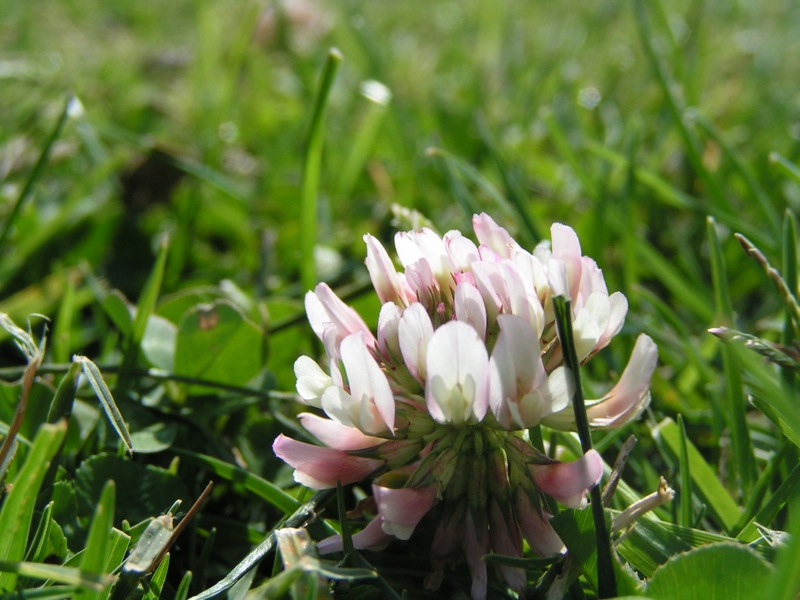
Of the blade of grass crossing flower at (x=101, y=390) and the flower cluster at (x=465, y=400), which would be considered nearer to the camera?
the flower cluster at (x=465, y=400)

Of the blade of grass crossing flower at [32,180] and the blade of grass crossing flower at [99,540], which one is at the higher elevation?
the blade of grass crossing flower at [99,540]

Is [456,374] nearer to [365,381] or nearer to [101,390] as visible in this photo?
[365,381]

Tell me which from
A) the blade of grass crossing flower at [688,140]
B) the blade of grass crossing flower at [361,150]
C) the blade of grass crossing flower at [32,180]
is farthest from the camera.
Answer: the blade of grass crossing flower at [361,150]

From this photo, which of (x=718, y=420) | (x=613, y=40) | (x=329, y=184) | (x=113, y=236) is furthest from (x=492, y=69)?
(x=718, y=420)

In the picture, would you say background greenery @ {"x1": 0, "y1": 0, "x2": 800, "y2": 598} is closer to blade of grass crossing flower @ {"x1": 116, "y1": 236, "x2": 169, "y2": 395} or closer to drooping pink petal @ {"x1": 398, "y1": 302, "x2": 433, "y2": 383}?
blade of grass crossing flower @ {"x1": 116, "y1": 236, "x2": 169, "y2": 395}

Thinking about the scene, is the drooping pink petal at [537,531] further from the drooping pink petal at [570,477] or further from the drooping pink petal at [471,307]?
the drooping pink petal at [471,307]

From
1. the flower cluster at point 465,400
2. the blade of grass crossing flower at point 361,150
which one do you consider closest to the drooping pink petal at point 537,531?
the flower cluster at point 465,400

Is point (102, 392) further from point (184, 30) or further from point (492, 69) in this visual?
point (184, 30)
